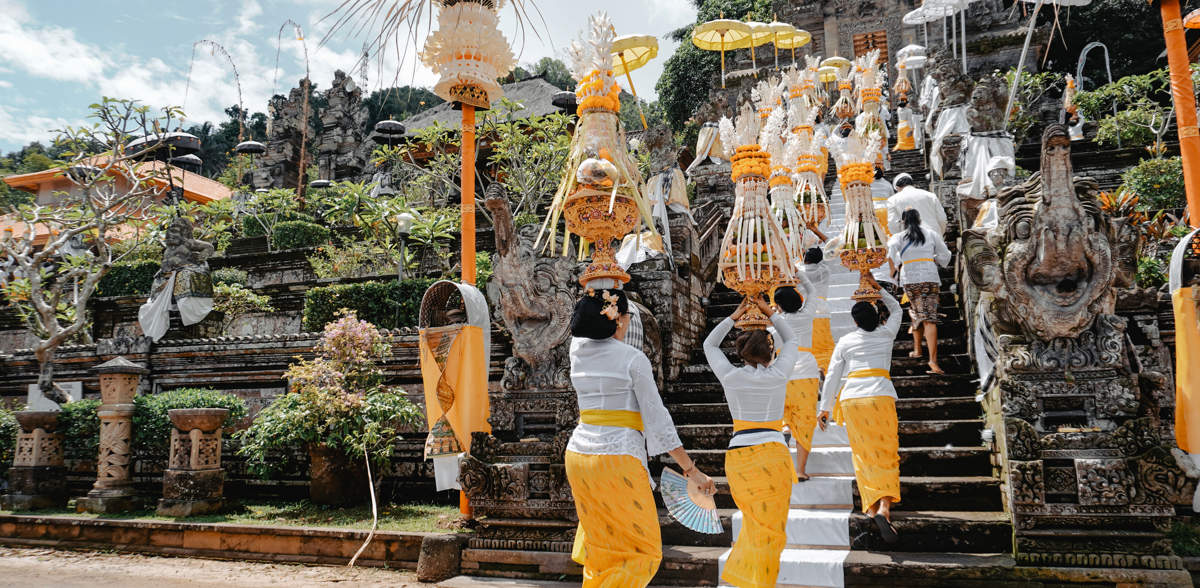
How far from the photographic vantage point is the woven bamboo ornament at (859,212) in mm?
7027

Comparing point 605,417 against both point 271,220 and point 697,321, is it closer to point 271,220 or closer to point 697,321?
point 697,321

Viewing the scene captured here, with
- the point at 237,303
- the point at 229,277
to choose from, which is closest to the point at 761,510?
the point at 237,303

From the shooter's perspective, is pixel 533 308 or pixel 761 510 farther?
pixel 533 308

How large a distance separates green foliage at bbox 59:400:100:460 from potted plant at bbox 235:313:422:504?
233 cm

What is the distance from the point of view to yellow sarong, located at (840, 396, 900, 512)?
4.69 metres

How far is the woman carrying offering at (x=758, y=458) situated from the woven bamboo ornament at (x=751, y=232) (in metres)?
0.62

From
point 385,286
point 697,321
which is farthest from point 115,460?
point 697,321

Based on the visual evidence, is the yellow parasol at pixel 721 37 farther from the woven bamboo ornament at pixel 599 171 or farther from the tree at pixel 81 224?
the woven bamboo ornament at pixel 599 171

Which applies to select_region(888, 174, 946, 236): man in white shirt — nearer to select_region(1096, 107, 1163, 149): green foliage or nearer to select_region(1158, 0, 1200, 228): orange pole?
select_region(1158, 0, 1200, 228): orange pole

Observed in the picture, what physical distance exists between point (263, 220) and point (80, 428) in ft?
35.9

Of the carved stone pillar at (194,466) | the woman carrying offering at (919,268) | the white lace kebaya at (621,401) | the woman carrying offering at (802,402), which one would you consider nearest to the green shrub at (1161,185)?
the woman carrying offering at (919,268)

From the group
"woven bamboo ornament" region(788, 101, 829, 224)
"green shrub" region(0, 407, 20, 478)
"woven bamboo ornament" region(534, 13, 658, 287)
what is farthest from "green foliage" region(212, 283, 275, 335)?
"woven bamboo ornament" region(534, 13, 658, 287)

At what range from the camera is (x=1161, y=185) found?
1014 cm

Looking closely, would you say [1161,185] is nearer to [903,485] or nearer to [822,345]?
[822,345]
